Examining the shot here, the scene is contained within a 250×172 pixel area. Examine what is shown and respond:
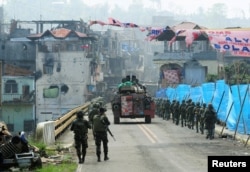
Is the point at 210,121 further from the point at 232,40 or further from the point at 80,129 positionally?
the point at 80,129

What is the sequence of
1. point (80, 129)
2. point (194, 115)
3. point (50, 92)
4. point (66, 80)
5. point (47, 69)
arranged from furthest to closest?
point (66, 80) < point (47, 69) < point (50, 92) < point (194, 115) < point (80, 129)

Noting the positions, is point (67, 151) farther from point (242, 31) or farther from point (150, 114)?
point (150, 114)

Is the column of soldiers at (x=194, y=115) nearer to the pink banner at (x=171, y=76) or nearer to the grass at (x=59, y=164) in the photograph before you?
the grass at (x=59, y=164)

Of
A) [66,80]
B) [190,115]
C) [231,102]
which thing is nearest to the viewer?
[231,102]

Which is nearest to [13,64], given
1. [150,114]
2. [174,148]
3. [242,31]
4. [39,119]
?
[39,119]

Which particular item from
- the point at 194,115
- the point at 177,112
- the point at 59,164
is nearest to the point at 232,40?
the point at 194,115

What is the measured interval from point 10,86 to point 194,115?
49.2 metres

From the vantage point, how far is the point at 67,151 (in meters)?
23.4

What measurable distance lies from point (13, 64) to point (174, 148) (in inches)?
2675

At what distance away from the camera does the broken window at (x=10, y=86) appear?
79812mm

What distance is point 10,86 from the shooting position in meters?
80.2

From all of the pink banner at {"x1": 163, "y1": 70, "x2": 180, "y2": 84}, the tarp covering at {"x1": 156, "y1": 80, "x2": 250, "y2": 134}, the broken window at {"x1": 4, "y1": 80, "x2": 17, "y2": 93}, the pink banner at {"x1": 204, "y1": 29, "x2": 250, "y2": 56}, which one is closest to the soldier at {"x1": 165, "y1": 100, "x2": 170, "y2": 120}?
the tarp covering at {"x1": 156, "y1": 80, "x2": 250, "y2": 134}

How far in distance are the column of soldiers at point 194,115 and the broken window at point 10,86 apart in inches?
1384

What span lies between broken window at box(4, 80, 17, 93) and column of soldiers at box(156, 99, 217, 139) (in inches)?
1384
